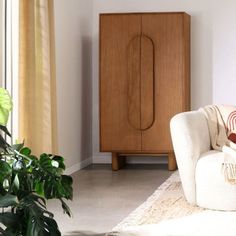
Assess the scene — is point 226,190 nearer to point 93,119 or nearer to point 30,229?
point 30,229

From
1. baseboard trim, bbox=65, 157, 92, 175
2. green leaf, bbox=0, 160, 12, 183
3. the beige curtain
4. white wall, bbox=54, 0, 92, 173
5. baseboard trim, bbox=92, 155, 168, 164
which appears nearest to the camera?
green leaf, bbox=0, 160, 12, 183

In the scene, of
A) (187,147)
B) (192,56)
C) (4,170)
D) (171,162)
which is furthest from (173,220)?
(192,56)

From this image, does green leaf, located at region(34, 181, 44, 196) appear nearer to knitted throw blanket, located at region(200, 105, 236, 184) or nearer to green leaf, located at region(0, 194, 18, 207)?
green leaf, located at region(0, 194, 18, 207)

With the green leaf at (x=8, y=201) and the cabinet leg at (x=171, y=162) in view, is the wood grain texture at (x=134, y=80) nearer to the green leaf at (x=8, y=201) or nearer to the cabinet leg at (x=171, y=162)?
the cabinet leg at (x=171, y=162)

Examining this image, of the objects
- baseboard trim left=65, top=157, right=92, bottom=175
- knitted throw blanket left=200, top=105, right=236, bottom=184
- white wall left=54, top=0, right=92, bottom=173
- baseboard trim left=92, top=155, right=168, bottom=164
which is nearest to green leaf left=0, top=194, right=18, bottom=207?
knitted throw blanket left=200, top=105, right=236, bottom=184

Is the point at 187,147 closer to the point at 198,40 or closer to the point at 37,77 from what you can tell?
the point at 37,77

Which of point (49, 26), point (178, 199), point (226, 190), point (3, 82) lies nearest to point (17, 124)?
point (3, 82)

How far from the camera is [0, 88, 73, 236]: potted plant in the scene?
8.49 ft

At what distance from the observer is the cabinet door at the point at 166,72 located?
6.81 metres

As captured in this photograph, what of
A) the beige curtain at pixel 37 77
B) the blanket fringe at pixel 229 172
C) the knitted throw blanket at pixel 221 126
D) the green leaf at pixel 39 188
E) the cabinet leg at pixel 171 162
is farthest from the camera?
the cabinet leg at pixel 171 162

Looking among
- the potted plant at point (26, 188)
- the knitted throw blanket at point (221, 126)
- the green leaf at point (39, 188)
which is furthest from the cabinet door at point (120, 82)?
the green leaf at point (39, 188)

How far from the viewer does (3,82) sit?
16.1 feet

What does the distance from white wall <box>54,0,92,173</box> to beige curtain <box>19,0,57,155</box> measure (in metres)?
0.86

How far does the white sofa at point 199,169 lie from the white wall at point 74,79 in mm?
1920
